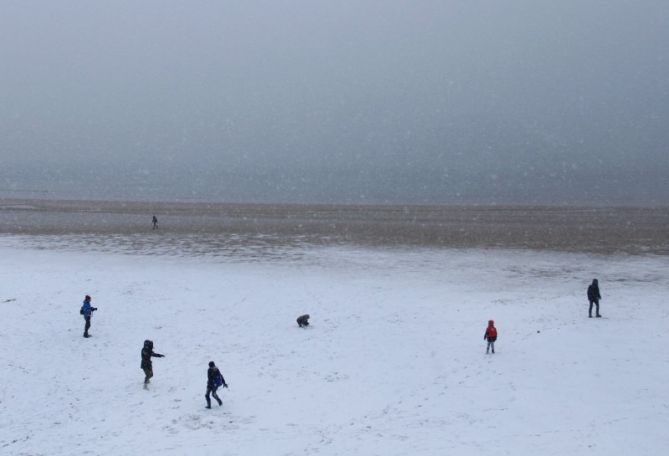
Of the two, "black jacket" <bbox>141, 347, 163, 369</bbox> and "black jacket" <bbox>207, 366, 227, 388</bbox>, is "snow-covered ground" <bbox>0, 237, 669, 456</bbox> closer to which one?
"black jacket" <bbox>141, 347, 163, 369</bbox>

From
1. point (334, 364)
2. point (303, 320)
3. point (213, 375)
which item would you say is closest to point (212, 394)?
point (213, 375)

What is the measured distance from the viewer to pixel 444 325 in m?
24.1

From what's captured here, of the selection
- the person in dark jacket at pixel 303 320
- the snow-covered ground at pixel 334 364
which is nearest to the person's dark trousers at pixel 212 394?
the snow-covered ground at pixel 334 364

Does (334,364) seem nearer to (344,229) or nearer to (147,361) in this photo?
(147,361)

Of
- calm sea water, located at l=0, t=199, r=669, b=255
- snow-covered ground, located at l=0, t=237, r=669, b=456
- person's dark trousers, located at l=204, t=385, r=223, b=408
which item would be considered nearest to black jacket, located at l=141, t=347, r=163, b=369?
snow-covered ground, located at l=0, t=237, r=669, b=456

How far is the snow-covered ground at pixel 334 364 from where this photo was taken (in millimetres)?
14273

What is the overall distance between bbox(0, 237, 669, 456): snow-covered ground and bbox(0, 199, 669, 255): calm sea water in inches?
597

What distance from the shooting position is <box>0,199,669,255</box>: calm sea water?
4931 centimetres

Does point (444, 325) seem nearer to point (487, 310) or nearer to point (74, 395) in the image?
point (487, 310)

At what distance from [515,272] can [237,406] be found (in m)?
25.1

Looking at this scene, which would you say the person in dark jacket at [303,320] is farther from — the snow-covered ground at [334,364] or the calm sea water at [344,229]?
the calm sea water at [344,229]

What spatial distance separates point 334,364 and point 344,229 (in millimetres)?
43202

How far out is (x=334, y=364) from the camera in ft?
64.3

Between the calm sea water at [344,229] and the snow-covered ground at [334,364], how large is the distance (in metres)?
15.2
